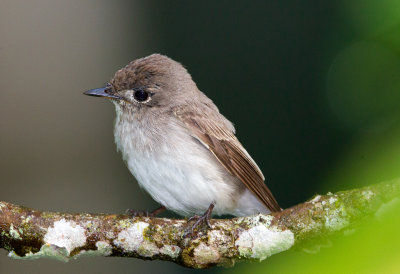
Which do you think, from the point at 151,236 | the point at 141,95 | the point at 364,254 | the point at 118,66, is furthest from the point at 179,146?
the point at 118,66

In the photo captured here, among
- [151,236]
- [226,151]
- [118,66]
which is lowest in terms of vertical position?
[151,236]

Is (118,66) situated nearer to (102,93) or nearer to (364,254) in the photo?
(102,93)

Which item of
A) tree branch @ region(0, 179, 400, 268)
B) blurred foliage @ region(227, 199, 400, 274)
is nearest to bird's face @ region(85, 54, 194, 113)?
tree branch @ region(0, 179, 400, 268)

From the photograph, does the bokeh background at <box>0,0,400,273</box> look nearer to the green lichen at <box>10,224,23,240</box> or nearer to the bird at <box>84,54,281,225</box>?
the bird at <box>84,54,281,225</box>

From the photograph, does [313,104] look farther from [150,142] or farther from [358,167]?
[358,167]

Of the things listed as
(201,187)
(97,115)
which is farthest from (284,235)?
(97,115)

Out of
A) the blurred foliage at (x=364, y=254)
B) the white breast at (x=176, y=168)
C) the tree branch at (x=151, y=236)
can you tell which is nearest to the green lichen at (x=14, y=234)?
the tree branch at (x=151, y=236)

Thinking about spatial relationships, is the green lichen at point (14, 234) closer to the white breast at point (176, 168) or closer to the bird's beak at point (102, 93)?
the white breast at point (176, 168)
